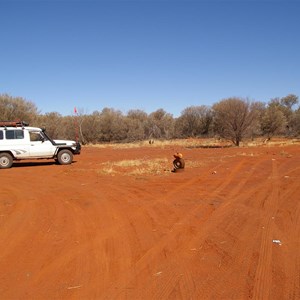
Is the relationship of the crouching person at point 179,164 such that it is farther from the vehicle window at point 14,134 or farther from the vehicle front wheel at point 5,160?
the vehicle front wheel at point 5,160

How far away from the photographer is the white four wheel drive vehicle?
61.2ft

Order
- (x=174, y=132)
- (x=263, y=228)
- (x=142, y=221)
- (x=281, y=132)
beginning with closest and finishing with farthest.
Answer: (x=263, y=228), (x=142, y=221), (x=281, y=132), (x=174, y=132)

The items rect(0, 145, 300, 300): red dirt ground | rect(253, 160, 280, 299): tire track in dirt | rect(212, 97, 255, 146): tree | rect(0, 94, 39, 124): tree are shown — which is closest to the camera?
rect(253, 160, 280, 299): tire track in dirt

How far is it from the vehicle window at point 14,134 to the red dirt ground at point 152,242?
26.6ft

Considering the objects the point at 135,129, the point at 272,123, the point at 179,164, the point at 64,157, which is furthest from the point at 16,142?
the point at 272,123

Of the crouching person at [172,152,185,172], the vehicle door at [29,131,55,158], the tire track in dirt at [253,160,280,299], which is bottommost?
the tire track in dirt at [253,160,280,299]

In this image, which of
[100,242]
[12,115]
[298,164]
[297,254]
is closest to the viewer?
[297,254]

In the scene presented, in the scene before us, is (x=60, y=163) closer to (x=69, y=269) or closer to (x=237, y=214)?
(x=237, y=214)

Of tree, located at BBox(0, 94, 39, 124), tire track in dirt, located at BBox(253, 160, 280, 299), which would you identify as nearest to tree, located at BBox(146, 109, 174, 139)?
tree, located at BBox(0, 94, 39, 124)

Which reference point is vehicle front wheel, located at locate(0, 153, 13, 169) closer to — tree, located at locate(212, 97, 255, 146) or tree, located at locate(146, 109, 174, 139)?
tree, located at locate(212, 97, 255, 146)

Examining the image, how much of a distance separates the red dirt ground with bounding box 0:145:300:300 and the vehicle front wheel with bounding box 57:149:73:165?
827 centimetres

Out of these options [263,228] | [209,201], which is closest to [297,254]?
[263,228]

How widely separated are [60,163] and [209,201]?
493 inches

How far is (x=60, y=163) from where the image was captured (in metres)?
19.7
